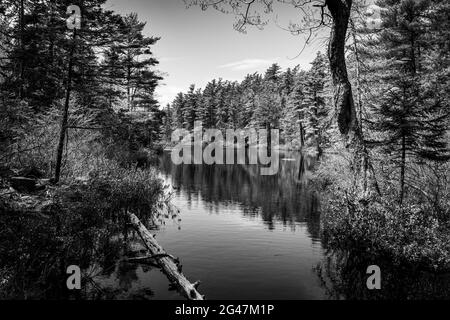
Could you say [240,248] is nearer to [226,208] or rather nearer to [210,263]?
[210,263]

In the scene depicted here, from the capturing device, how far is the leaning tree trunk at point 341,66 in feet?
33.6

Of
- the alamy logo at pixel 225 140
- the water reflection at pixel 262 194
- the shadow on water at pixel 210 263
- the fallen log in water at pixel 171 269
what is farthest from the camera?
the alamy logo at pixel 225 140

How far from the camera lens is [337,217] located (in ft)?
37.6

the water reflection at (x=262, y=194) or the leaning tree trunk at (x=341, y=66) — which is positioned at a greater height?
the leaning tree trunk at (x=341, y=66)

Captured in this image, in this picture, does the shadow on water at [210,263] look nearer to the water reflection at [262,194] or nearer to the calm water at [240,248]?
the calm water at [240,248]

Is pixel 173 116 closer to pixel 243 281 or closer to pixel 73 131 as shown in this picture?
pixel 73 131

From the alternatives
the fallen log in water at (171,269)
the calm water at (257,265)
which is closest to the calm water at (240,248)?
the calm water at (257,265)

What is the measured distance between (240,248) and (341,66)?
703cm

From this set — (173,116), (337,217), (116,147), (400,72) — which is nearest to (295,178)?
(400,72)

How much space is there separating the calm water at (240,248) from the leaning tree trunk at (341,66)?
449 cm

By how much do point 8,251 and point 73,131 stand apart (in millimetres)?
14162

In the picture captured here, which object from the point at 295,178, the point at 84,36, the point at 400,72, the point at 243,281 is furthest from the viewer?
the point at 295,178

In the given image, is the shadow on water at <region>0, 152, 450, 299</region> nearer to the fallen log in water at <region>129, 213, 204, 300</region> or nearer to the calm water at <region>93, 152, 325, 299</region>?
the calm water at <region>93, 152, 325, 299</region>

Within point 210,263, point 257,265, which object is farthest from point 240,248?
point 210,263
